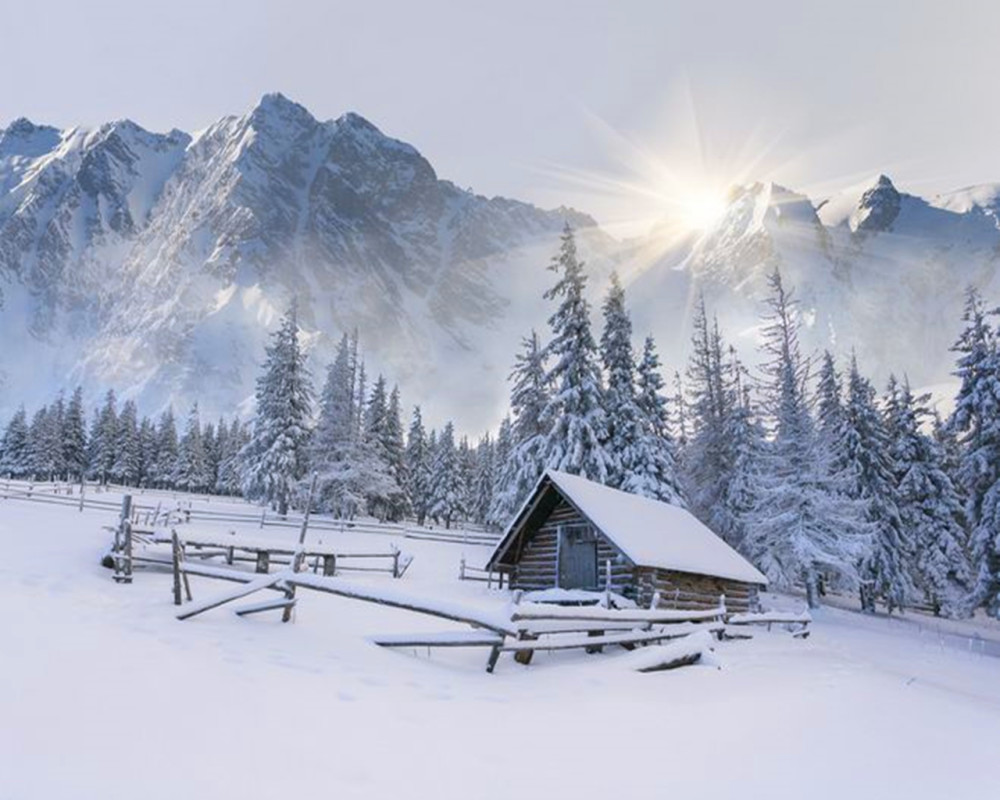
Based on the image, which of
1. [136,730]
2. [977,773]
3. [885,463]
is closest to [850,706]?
[977,773]

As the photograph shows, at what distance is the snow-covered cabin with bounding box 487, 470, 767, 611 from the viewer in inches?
810

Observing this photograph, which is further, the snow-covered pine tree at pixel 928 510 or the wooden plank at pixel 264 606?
the snow-covered pine tree at pixel 928 510

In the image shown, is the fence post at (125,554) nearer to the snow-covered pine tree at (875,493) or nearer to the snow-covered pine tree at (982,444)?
the snow-covered pine tree at (982,444)

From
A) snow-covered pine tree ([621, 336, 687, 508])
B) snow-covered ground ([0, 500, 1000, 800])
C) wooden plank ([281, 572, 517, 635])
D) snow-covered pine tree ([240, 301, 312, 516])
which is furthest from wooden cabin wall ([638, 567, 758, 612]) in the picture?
snow-covered pine tree ([240, 301, 312, 516])

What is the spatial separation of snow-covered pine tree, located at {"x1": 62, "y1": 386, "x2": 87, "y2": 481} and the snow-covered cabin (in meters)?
77.5

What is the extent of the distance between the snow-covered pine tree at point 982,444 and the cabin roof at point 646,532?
36.6 feet

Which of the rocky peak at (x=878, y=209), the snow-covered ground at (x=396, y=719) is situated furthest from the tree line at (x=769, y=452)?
the rocky peak at (x=878, y=209)

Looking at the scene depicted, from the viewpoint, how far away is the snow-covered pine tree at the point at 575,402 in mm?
32031

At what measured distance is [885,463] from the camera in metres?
→ 37.2

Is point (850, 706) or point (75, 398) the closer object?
point (850, 706)

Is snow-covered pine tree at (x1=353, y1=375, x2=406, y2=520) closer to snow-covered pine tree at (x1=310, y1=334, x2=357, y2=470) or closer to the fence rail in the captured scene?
A: snow-covered pine tree at (x1=310, y1=334, x2=357, y2=470)

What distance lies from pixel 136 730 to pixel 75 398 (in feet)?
313

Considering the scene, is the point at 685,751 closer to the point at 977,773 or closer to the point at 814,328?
the point at 977,773

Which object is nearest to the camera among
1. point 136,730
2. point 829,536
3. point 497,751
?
point 136,730
